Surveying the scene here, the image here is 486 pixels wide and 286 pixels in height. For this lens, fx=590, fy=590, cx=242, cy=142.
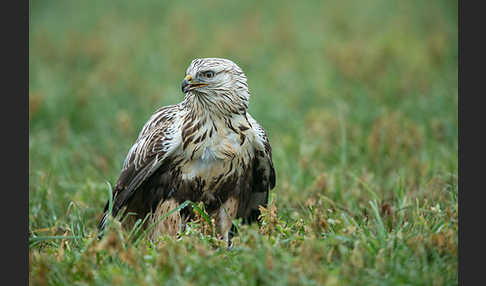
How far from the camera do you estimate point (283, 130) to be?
806cm

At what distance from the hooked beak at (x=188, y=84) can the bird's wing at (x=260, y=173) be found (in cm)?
55

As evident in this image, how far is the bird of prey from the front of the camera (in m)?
4.59

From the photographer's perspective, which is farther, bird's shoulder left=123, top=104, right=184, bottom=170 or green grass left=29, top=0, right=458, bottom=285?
bird's shoulder left=123, top=104, right=184, bottom=170

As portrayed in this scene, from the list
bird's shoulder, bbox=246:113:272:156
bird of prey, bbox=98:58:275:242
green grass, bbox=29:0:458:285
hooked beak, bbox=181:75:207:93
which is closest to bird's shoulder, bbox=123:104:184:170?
bird of prey, bbox=98:58:275:242

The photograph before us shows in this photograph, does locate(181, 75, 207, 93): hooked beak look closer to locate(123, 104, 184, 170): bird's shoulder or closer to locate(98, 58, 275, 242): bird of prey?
locate(98, 58, 275, 242): bird of prey

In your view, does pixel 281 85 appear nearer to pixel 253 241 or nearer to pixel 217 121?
pixel 217 121

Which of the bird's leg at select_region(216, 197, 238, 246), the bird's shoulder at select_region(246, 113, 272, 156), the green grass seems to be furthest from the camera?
the bird's leg at select_region(216, 197, 238, 246)

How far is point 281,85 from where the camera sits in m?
9.78

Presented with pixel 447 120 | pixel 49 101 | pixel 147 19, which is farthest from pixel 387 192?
pixel 147 19

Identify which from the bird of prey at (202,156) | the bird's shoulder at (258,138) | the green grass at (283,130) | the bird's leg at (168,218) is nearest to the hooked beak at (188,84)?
the bird of prey at (202,156)

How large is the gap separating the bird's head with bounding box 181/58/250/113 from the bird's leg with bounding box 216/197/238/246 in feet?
2.61

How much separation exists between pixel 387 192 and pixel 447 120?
2.12 meters

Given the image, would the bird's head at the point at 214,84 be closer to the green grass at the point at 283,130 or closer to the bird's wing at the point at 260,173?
the bird's wing at the point at 260,173

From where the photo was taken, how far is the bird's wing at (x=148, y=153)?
4.61 m
